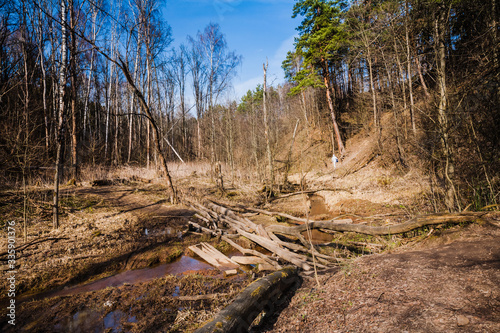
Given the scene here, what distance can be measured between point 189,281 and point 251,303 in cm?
225

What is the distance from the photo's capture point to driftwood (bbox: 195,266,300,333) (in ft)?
7.88

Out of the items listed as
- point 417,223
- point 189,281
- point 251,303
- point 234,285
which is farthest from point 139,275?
point 417,223

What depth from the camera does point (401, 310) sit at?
7.45 feet

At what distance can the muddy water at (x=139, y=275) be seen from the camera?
446 cm

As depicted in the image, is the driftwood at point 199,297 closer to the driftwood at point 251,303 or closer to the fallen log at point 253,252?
the driftwood at point 251,303

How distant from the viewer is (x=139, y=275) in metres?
5.10

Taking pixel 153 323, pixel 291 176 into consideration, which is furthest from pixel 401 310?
pixel 291 176

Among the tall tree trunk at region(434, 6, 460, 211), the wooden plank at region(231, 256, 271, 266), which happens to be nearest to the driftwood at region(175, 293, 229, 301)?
the wooden plank at region(231, 256, 271, 266)

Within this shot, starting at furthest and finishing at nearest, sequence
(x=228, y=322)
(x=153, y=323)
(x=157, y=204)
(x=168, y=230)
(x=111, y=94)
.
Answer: (x=111, y=94) < (x=157, y=204) < (x=168, y=230) < (x=153, y=323) < (x=228, y=322)

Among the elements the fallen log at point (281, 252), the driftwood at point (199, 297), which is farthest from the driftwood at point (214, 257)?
the driftwood at point (199, 297)

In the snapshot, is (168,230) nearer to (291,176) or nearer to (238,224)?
(238,224)

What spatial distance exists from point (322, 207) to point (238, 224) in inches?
226

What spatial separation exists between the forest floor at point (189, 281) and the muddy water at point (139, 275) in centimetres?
3

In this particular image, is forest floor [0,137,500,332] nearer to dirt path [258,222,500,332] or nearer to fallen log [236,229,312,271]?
dirt path [258,222,500,332]
